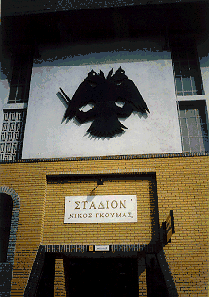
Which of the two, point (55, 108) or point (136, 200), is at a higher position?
point (55, 108)

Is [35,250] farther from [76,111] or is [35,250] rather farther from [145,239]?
[76,111]

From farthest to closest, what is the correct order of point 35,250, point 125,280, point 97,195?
1. point 125,280
2. point 97,195
3. point 35,250

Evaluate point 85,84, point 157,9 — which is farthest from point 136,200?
point 157,9

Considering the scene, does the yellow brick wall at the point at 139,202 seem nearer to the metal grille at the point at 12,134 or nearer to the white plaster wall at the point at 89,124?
the white plaster wall at the point at 89,124

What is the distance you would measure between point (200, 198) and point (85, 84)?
482cm

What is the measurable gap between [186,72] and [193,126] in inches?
76.6

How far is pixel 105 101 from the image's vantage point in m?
8.48

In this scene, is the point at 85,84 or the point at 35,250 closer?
the point at 35,250

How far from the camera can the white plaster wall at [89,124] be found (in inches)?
310

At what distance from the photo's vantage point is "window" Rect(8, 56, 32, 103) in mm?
9203

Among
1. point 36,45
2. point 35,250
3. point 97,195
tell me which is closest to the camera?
point 35,250

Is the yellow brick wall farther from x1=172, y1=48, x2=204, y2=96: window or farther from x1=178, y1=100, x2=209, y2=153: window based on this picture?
x1=172, y1=48, x2=204, y2=96: window

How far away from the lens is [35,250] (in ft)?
22.8

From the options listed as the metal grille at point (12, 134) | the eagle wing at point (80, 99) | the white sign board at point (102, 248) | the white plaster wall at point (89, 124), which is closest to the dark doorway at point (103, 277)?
the white sign board at point (102, 248)
